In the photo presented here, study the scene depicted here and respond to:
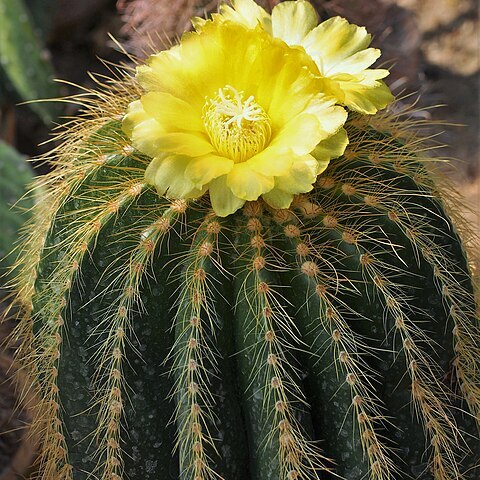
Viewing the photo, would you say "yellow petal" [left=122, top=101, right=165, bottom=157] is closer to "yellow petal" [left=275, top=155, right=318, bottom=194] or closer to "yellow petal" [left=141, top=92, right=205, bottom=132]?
"yellow petal" [left=141, top=92, right=205, bottom=132]

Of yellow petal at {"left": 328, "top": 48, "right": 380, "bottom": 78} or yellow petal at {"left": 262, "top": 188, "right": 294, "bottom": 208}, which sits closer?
yellow petal at {"left": 262, "top": 188, "right": 294, "bottom": 208}

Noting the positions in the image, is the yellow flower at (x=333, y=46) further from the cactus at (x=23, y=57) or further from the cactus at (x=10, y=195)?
the cactus at (x=23, y=57)

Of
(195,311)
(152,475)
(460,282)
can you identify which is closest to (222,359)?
(195,311)

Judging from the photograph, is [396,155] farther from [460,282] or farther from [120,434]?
[120,434]

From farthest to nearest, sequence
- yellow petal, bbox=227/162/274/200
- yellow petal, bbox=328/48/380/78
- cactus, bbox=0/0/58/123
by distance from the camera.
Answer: cactus, bbox=0/0/58/123, yellow petal, bbox=328/48/380/78, yellow petal, bbox=227/162/274/200

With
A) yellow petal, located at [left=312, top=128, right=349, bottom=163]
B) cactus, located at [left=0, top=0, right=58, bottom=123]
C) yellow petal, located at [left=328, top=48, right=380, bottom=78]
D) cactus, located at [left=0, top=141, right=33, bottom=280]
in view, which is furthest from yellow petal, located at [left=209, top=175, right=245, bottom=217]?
cactus, located at [left=0, top=0, right=58, bottom=123]

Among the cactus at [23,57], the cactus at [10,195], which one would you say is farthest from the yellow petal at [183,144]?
the cactus at [23,57]

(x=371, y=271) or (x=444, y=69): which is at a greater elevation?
(x=371, y=271)
